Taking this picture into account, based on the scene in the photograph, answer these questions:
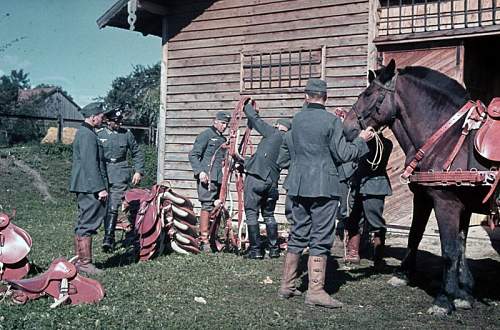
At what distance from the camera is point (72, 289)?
545 centimetres

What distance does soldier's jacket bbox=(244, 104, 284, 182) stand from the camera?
7824mm

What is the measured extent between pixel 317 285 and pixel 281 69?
629cm

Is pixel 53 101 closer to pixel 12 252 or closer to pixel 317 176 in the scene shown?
pixel 12 252

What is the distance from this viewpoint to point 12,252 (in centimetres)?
611

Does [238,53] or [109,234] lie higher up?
[238,53]

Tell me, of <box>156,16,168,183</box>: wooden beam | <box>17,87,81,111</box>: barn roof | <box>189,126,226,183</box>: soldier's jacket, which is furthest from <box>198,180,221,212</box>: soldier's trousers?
<box>17,87,81,111</box>: barn roof

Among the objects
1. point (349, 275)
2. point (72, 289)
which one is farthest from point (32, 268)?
point (349, 275)

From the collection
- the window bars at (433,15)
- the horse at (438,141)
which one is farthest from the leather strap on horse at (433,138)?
the window bars at (433,15)

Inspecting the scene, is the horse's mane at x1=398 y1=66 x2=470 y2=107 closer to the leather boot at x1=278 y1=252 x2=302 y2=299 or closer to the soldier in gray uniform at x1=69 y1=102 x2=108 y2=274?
the leather boot at x1=278 y1=252 x2=302 y2=299

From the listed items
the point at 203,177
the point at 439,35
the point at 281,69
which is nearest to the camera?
the point at 203,177

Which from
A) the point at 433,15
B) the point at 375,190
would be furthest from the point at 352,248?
the point at 433,15

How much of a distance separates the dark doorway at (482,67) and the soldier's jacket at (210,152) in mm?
4149

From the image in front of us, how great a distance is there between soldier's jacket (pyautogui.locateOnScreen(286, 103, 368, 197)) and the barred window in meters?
5.14

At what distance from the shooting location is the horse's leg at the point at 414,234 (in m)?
6.14
